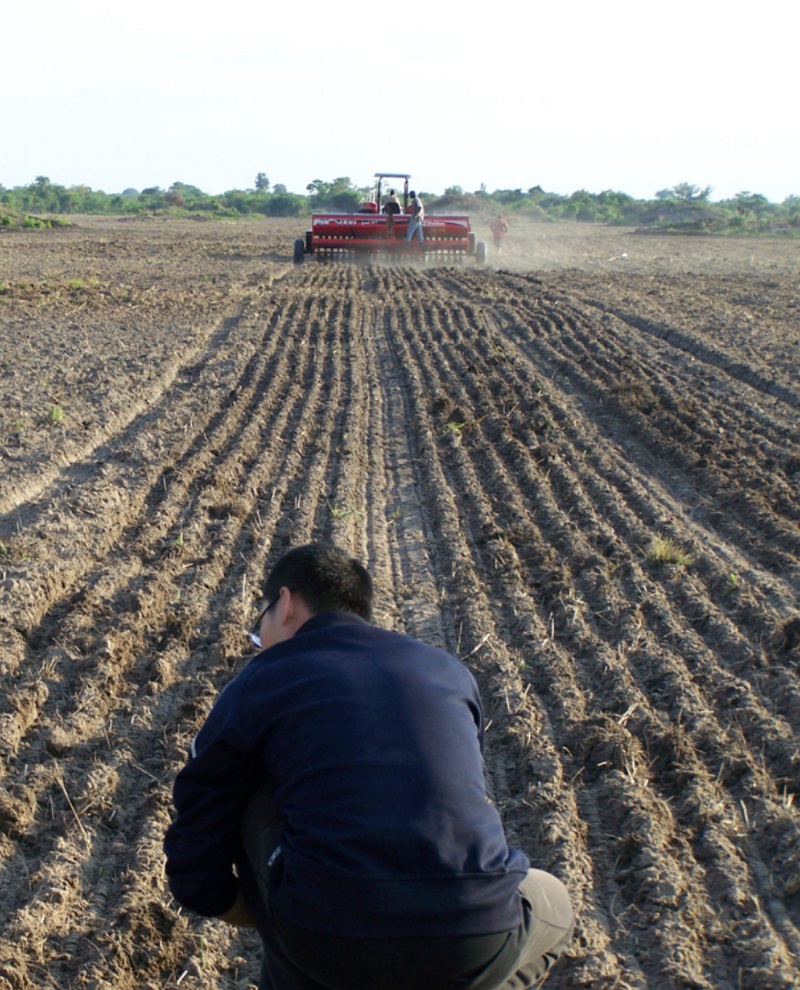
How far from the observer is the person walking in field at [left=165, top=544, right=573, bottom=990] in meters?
2.43

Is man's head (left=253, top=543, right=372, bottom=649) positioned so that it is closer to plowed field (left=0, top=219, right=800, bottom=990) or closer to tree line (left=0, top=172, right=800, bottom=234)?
plowed field (left=0, top=219, right=800, bottom=990)

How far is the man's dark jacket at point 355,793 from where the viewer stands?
2.43m

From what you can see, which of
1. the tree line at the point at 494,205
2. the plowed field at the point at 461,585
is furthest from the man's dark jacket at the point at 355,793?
the tree line at the point at 494,205

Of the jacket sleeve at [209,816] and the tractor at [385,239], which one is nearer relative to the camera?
the jacket sleeve at [209,816]

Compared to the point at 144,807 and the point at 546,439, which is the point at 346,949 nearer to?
the point at 144,807

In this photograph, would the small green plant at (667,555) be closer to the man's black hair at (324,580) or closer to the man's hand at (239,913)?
the man's black hair at (324,580)

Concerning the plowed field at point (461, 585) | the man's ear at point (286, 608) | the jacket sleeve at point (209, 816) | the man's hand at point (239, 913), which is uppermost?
the man's ear at point (286, 608)

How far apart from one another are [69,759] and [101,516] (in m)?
3.24

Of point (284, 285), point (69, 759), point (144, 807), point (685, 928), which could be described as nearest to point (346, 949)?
point (685, 928)

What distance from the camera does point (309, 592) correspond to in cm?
291

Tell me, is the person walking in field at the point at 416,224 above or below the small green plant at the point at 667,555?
above

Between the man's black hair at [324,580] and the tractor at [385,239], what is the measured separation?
939 inches

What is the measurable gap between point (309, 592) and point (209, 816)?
63 centimetres

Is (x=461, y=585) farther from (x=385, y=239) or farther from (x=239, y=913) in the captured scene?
(x=385, y=239)
